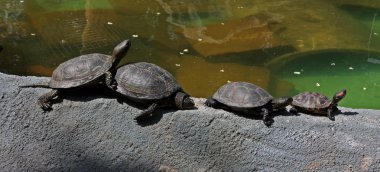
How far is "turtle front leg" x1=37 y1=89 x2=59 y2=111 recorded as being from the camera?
324cm

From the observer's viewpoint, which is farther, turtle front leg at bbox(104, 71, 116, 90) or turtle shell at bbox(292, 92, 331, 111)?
turtle shell at bbox(292, 92, 331, 111)

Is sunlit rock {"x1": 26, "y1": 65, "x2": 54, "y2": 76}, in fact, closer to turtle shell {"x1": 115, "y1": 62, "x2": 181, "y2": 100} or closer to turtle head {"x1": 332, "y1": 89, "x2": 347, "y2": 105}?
turtle shell {"x1": 115, "y1": 62, "x2": 181, "y2": 100}

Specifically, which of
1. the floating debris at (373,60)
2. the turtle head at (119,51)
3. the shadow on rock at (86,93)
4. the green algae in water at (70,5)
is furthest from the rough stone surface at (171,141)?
the green algae in water at (70,5)

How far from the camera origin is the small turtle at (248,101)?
3.18m

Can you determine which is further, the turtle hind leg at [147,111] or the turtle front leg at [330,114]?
the turtle front leg at [330,114]

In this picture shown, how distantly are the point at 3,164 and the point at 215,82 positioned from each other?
2.64m

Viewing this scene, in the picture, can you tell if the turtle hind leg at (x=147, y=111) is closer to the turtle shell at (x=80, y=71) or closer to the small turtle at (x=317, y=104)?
the turtle shell at (x=80, y=71)

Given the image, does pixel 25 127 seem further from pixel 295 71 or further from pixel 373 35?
pixel 373 35

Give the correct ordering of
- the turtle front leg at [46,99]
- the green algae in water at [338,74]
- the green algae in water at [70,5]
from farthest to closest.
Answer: the green algae in water at [70,5] < the green algae in water at [338,74] < the turtle front leg at [46,99]

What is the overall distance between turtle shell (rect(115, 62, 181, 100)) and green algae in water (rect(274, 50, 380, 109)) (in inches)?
92.7

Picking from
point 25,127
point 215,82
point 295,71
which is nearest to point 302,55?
point 295,71

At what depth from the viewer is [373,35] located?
7207 mm

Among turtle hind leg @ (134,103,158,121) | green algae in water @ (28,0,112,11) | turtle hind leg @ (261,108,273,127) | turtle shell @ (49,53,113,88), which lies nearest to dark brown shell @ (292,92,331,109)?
turtle hind leg @ (261,108,273,127)

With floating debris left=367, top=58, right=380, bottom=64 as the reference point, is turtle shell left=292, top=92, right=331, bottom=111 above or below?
above
